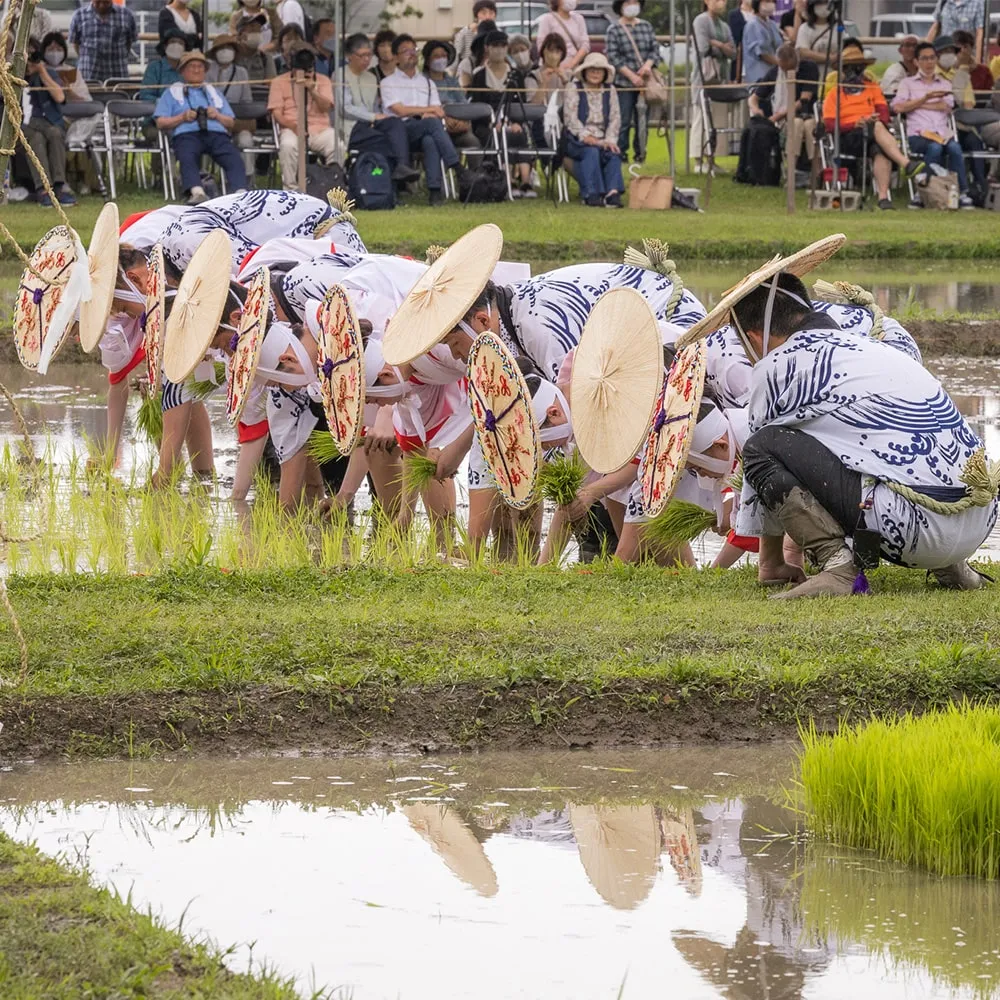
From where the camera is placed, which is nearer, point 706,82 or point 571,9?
point 571,9

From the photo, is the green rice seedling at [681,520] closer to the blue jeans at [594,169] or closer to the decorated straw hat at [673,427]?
the decorated straw hat at [673,427]

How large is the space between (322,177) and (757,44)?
5839 mm

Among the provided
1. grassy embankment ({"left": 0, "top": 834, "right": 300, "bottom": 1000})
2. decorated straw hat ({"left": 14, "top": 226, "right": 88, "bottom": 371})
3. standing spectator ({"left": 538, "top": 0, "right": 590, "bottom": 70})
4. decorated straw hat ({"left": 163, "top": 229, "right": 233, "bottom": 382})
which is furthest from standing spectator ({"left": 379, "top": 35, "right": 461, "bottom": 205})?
grassy embankment ({"left": 0, "top": 834, "right": 300, "bottom": 1000})

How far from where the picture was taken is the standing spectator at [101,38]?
20688mm

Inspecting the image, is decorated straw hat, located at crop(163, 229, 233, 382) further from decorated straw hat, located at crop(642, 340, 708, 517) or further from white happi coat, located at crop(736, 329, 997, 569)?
white happi coat, located at crop(736, 329, 997, 569)

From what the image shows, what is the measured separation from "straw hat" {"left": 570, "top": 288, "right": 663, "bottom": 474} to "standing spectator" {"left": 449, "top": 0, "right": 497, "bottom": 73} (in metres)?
14.6

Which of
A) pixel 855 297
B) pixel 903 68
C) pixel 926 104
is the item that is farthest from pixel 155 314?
pixel 903 68

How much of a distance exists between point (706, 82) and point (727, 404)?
53.6 feet

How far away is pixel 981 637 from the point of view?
20.0ft

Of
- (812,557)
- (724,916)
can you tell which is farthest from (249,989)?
(812,557)

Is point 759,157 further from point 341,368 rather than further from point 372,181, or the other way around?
point 341,368

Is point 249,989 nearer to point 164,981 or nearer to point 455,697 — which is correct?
point 164,981

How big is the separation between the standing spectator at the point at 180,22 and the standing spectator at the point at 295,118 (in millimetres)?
1273

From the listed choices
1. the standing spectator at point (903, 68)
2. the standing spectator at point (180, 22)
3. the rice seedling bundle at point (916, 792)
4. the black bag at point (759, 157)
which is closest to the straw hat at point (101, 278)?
the rice seedling bundle at point (916, 792)
